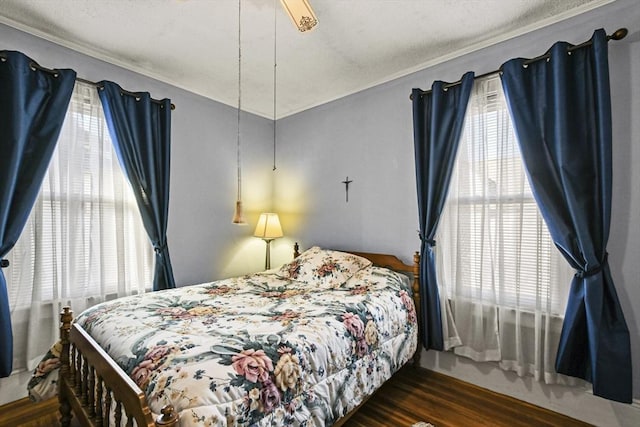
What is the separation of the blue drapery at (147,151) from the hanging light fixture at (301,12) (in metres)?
1.68

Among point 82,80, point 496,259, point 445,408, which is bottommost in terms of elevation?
point 445,408

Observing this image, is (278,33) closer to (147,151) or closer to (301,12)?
(301,12)

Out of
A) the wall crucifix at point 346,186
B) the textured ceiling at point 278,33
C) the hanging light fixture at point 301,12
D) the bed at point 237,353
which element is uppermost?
the textured ceiling at point 278,33

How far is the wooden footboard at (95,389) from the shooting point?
1.00m

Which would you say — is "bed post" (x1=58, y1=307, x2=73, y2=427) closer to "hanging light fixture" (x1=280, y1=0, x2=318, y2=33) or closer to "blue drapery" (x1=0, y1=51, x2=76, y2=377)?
"blue drapery" (x1=0, y1=51, x2=76, y2=377)

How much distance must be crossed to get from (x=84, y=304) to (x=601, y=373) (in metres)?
3.51

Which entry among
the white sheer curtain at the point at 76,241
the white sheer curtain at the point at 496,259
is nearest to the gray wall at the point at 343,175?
the white sheer curtain at the point at 496,259

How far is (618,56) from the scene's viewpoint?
1.85 m

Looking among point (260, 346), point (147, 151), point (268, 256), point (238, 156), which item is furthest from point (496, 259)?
point (147, 151)

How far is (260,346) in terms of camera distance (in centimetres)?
136

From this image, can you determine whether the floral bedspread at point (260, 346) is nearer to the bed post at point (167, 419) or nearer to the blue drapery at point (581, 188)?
the bed post at point (167, 419)

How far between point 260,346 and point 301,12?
173 centimetres

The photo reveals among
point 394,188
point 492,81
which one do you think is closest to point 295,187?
point 394,188

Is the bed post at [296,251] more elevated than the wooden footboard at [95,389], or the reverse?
the bed post at [296,251]
